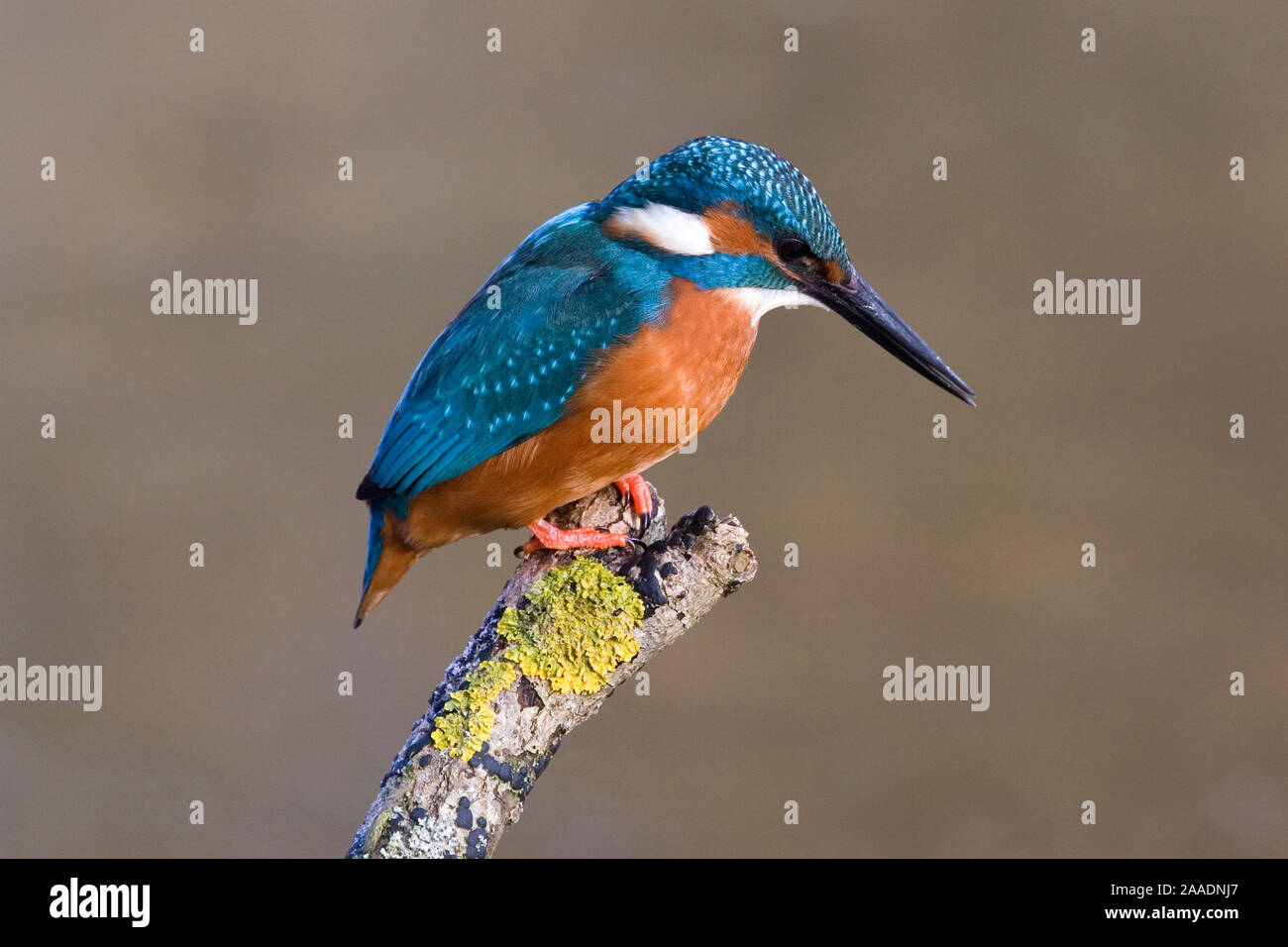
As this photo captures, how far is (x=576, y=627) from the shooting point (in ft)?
5.92

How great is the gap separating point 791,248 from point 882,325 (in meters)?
0.20

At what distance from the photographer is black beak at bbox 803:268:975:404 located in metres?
1.94

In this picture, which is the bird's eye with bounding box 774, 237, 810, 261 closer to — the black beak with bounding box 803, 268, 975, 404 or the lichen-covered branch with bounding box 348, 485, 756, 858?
the black beak with bounding box 803, 268, 975, 404

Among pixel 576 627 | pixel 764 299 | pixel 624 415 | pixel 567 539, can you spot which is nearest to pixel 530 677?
pixel 576 627

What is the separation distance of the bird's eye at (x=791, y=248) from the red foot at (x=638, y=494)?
453 mm

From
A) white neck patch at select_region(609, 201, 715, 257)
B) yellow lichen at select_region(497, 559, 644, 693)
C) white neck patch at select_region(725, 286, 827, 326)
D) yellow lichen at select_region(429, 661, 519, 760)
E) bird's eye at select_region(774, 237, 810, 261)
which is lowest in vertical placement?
yellow lichen at select_region(429, 661, 519, 760)

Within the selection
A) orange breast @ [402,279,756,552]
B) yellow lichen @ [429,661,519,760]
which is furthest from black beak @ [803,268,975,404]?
yellow lichen @ [429,661,519,760]

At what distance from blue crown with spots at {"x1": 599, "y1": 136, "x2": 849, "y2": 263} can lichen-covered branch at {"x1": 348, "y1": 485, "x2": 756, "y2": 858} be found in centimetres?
42

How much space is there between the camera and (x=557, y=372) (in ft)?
6.33

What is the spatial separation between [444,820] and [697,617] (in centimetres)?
44

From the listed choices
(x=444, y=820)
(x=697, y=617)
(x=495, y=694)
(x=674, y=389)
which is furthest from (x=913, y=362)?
(x=444, y=820)

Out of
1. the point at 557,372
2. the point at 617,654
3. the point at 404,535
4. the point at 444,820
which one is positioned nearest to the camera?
the point at 444,820

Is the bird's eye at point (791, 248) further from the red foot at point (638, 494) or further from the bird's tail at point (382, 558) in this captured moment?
the bird's tail at point (382, 558)

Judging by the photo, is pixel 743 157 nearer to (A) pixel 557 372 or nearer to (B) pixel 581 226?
A: (B) pixel 581 226
